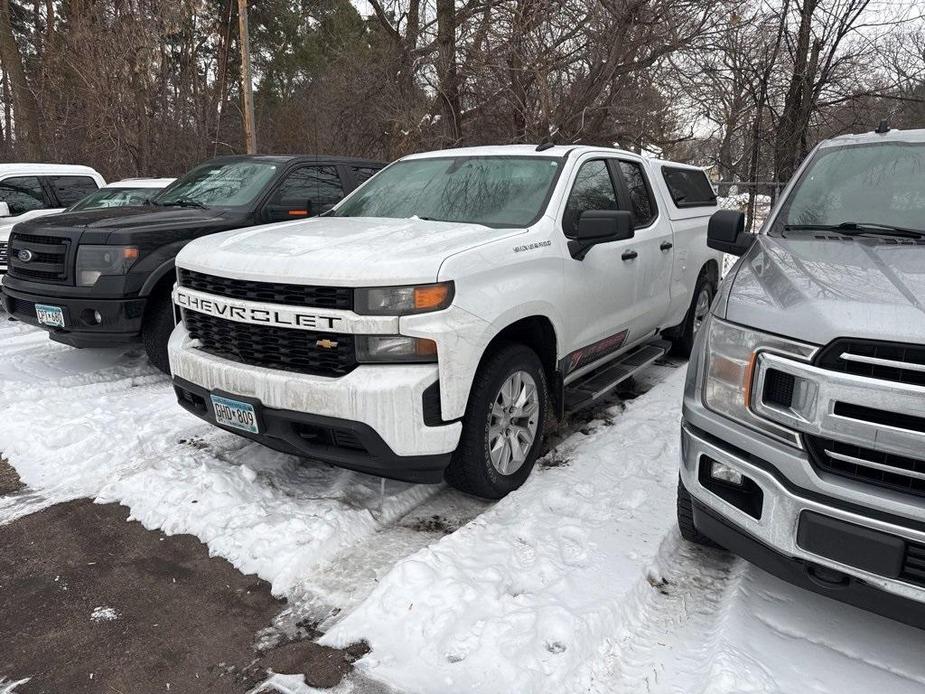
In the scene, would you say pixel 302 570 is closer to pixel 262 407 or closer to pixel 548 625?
pixel 262 407

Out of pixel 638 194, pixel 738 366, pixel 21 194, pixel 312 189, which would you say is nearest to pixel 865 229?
pixel 738 366

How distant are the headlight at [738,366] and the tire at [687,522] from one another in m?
0.56

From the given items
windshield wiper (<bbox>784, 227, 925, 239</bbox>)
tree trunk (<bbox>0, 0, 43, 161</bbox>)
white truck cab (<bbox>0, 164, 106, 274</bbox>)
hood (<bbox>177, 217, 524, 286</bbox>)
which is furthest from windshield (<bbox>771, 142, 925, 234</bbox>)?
tree trunk (<bbox>0, 0, 43, 161</bbox>)

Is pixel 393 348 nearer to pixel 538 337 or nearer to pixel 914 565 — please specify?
pixel 538 337

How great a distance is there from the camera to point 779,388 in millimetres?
2232

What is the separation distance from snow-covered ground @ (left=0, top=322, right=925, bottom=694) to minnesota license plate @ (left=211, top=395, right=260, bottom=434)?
0.45 m

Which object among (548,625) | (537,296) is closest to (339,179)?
(537,296)

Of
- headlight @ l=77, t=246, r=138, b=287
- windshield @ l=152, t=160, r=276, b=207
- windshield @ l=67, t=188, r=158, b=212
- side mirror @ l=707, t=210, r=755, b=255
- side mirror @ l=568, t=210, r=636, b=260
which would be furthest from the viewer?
windshield @ l=67, t=188, r=158, b=212

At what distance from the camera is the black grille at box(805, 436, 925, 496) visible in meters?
2.02

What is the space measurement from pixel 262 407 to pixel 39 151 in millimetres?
18385

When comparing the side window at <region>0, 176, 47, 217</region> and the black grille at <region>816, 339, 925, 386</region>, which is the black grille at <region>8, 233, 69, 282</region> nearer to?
the side window at <region>0, 176, 47, 217</region>

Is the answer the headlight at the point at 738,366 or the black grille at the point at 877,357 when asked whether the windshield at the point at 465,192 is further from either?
the black grille at the point at 877,357

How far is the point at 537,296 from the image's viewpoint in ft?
11.6

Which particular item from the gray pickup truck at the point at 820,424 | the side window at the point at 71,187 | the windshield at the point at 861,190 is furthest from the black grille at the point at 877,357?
the side window at the point at 71,187
